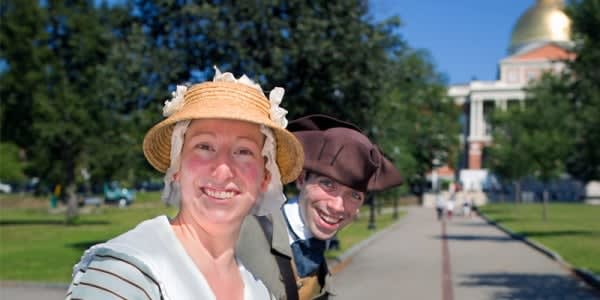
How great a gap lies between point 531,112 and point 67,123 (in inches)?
1137

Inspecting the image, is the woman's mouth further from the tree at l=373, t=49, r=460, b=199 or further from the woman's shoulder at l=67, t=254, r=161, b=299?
the tree at l=373, t=49, r=460, b=199

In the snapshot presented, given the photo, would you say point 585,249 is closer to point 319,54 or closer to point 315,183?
point 319,54

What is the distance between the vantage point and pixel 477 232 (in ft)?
99.5

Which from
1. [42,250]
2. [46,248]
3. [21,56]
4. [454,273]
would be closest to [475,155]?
[21,56]

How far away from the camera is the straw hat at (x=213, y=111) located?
1787 mm

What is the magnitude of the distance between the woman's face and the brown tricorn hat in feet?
3.78

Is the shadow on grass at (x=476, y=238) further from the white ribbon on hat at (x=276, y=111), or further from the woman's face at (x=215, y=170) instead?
the woman's face at (x=215, y=170)

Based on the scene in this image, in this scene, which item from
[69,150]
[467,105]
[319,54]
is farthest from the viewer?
[467,105]

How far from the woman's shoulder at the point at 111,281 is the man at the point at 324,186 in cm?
123

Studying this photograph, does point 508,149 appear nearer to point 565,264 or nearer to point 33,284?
point 565,264

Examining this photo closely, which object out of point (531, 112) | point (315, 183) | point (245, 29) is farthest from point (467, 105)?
point (315, 183)

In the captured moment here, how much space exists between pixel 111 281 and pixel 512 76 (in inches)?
4382

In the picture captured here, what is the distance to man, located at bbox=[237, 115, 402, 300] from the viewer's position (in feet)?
9.83

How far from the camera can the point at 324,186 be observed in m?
3.13
